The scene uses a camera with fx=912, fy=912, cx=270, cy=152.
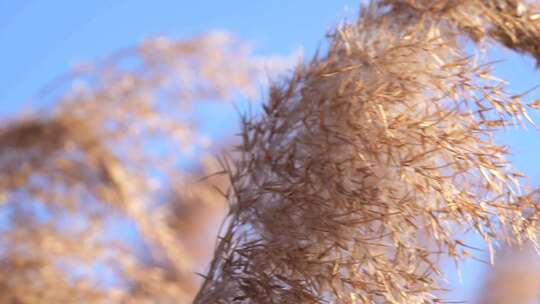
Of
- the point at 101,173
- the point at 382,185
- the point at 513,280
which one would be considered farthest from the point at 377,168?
the point at 513,280

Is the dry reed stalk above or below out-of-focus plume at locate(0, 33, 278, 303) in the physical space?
below

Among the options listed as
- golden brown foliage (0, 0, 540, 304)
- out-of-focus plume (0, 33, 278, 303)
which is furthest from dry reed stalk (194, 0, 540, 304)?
out-of-focus plume (0, 33, 278, 303)

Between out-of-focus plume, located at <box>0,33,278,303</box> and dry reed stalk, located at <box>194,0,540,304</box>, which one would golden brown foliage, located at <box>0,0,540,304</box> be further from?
out-of-focus plume, located at <box>0,33,278,303</box>

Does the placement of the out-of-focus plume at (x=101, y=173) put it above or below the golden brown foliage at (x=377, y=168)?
above

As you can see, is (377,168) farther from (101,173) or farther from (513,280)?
(513,280)

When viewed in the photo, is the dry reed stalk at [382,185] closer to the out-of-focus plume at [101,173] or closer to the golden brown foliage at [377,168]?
the golden brown foliage at [377,168]

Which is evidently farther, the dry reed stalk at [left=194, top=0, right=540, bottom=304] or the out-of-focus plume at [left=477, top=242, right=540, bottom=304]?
the out-of-focus plume at [left=477, top=242, right=540, bottom=304]

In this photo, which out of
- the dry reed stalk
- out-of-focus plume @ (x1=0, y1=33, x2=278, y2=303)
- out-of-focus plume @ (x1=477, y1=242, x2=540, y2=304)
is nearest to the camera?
the dry reed stalk

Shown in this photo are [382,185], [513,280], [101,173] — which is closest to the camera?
[382,185]

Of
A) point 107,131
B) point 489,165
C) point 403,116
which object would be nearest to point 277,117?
point 403,116

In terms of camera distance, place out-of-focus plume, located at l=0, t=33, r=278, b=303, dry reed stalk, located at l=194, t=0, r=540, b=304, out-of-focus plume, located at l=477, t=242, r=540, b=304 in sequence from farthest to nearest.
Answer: out-of-focus plume, located at l=477, t=242, r=540, b=304 < out-of-focus plume, located at l=0, t=33, r=278, b=303 < dry reed stalk, located at l=194, t=0, r=540, b=304

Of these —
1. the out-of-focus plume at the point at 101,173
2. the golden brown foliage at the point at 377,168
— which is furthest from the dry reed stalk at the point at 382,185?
the out-of-focus plume at the point at 101,173
